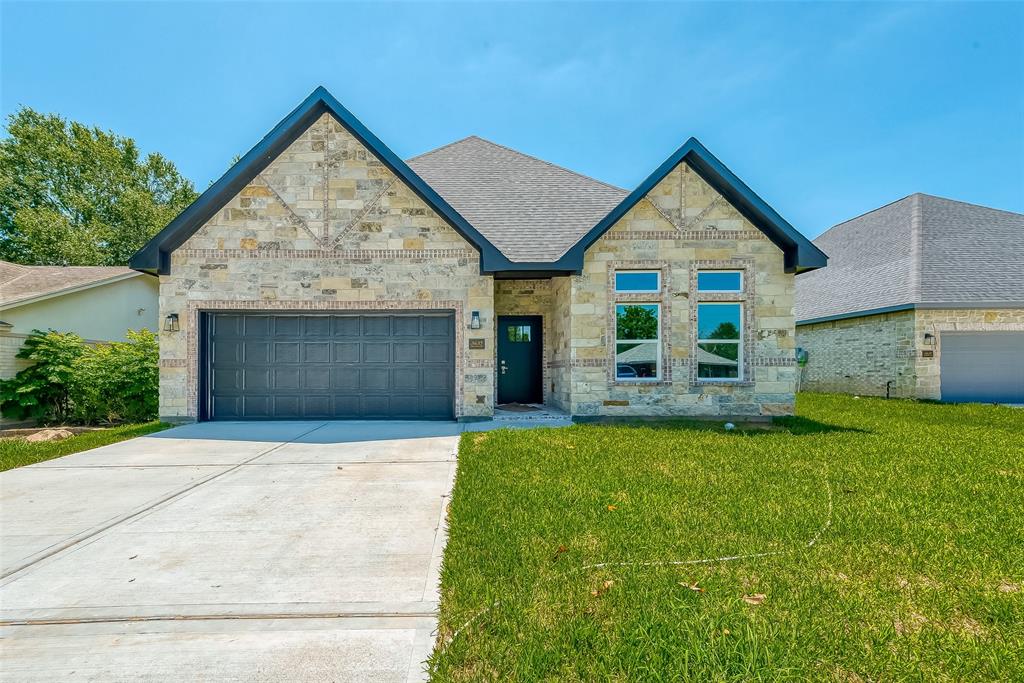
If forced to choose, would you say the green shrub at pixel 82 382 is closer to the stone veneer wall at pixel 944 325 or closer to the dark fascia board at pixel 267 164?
the dark fascia board at pixel 267 164

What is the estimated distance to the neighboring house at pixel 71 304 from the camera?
1280 centimetres

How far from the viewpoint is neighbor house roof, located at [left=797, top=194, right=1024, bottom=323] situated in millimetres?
15438

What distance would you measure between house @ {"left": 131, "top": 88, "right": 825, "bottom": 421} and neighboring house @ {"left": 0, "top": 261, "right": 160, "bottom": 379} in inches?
249

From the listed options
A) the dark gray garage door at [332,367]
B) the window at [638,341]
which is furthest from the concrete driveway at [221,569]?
the window at [638,341]

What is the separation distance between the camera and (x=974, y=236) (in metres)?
18.0

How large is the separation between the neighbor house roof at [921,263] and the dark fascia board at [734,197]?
313 inches

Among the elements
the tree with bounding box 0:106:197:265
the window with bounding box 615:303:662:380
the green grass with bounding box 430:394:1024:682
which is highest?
the tree with bounding box 0:106:197:265

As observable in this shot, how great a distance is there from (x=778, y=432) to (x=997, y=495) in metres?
3.90

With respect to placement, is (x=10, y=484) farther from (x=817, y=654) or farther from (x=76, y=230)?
(x=76, y=230)

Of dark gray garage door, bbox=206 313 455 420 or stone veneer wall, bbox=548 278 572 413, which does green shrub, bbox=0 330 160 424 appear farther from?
stone veneer wall, bbox=548 278 572 413

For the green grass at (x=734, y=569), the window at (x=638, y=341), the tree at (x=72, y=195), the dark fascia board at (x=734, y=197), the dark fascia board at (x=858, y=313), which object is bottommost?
the green grass at (x=734, y=569)

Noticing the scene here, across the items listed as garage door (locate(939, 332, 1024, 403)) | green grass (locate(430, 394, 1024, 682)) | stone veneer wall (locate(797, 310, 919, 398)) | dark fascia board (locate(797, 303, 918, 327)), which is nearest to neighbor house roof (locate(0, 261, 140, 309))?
green grass (locate(430, 394, 1024, 682))

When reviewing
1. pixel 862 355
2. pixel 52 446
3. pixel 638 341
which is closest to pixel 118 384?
pixel 52 446

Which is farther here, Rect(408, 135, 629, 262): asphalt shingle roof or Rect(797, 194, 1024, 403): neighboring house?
Rect(797, 194, 1024, 403): neighboring house
